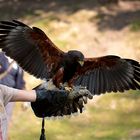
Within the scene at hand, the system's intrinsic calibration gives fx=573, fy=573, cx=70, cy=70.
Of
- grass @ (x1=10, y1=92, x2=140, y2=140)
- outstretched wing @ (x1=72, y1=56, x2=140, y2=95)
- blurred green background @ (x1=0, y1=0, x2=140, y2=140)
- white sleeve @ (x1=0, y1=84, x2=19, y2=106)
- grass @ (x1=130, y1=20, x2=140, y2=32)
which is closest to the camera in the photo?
white sleeve @ (x1=0, y1=84, x2=19, y2=106)

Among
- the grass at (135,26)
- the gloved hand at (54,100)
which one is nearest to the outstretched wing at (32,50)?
the gloved hand at (54,100)

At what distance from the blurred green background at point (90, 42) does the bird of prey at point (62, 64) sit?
4512mm

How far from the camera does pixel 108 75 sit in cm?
666

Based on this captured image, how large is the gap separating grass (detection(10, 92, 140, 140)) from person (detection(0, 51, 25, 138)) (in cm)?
426

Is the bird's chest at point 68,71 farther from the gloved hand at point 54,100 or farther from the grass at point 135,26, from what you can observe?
the grass at point 135,26

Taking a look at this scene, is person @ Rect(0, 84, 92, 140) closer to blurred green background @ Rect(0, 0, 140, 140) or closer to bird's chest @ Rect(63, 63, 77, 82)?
bird's chest @ Rect(63, 63, 77, 82)

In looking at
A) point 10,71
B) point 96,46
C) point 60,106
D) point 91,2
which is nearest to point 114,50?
point 96,46

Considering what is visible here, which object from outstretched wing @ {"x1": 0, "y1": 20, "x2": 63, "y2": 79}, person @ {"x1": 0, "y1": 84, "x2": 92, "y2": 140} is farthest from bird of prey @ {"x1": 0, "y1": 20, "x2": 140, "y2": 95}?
person @ {"x1": 0, "y1": 84, "x2": 92, "y2": 140}

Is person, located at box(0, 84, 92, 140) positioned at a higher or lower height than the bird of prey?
lower

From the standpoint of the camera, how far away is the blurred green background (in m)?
11.8

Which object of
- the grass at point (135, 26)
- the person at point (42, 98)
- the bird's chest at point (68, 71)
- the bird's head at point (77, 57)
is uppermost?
the grass at point (135, 26)

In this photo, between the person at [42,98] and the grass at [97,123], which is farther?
the grass at [97,123]

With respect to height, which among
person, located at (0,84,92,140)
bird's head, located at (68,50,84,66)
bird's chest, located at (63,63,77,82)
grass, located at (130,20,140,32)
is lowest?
person, located at (0,84,92,140)

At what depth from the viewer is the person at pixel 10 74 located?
669cm
